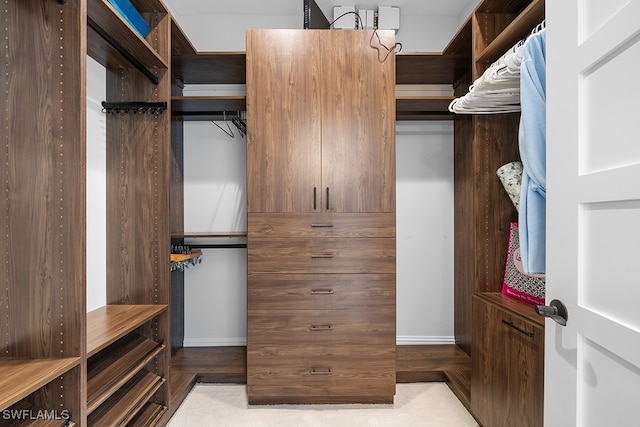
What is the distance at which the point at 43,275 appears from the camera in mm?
1438

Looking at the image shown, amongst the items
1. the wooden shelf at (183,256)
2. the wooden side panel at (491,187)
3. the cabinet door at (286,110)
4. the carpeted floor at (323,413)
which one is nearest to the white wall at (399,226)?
the wooden shelf at (183,256)

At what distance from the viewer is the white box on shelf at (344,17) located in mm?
2996

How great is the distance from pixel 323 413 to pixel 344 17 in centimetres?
261

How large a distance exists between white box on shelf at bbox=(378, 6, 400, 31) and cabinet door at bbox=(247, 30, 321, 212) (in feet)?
2.88

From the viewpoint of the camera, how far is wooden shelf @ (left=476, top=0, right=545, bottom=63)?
1.65 meters

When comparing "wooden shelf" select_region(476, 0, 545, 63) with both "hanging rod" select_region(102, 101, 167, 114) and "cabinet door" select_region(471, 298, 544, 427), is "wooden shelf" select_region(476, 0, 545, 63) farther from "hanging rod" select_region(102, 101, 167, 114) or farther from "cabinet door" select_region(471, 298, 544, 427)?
"hanging rod" select_region(102, 101, 167, 114)

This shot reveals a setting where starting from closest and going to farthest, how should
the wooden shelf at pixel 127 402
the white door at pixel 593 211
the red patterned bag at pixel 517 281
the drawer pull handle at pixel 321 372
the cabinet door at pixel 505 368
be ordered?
1. the white door at pixel 593 211
2. the cabinet door at pixel 505 368
3. the wooden shelf at pixel 127 402
4. the red patterned bag at pixel 517 281
5. the drawer pull handle at pixel 321 372

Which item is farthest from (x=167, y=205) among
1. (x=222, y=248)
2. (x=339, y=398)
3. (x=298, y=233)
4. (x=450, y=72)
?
(x=450, y=72)

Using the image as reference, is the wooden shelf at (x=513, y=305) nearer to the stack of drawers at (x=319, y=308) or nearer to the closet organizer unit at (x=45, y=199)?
the stack of drawers at (x=319, y=308)

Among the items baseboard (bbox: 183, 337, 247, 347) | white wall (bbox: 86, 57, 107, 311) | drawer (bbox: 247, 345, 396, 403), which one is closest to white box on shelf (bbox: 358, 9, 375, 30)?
white wall (bbox: 86, 57, 107, 311)

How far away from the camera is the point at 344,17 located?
3.01m

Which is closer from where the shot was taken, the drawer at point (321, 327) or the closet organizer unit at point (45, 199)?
the closet organizer unit at point (45, 199)

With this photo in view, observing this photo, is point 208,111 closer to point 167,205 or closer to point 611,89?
point 167,205

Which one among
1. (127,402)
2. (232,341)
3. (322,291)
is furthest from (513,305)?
(232,341)
